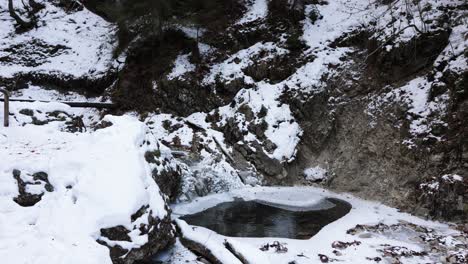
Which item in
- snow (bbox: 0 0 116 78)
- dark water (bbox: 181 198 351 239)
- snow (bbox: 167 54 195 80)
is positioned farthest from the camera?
snow (bbox: 0 0 116 78)

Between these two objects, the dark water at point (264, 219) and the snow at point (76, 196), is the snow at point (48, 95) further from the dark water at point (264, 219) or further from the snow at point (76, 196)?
the dark water at point (264, 219)

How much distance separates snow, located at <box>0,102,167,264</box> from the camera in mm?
4895

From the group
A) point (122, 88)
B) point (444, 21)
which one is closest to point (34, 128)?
point (122, 88)

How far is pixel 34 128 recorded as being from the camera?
923cm

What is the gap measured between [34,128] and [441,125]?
9.87 meters

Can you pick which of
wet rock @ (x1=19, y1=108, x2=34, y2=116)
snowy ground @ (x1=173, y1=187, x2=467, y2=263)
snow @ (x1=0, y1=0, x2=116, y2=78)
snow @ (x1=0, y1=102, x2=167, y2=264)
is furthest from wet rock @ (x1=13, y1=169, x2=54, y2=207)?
snow @ (x1=0, y1=0, x2=116, y2=78)

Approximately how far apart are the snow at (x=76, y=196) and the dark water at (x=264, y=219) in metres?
2.15

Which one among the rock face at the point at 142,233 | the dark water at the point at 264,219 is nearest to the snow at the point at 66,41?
the dark water at the point at 264,219

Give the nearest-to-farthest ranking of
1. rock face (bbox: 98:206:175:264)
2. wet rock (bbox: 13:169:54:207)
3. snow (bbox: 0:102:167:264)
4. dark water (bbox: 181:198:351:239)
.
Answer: snow (bbox: 0:102:167:264)
rock face (bbox: 98:206:175:264)
wet rock (bbox: 13:169:54:207)
dark water (bbox: 181:198:351:239)

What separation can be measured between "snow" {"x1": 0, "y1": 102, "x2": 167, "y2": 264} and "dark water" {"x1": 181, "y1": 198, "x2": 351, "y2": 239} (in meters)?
2.15

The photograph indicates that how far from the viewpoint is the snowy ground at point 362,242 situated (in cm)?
654

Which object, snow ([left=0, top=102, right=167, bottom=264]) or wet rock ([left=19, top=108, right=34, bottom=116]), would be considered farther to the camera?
wet rock ([left=19, top=108, right=34, bottom=116])

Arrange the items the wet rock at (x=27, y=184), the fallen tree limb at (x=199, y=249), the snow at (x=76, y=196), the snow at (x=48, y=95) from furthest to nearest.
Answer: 1. the snow at (x=48, y=95)
2. the fallen tree limb at (x=199, y=249)
3. the wet rock at (x=27, y=184)
4. the snow at (x=76, y=196)

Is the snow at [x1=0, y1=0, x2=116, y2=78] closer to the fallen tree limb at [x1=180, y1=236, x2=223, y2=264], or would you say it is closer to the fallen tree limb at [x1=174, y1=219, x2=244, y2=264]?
the fallen tree limb at [x1=174, y1=219, x2=244, y2=264]
